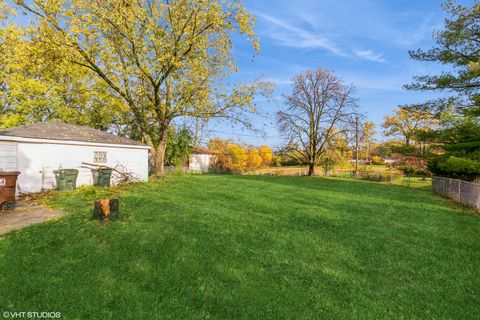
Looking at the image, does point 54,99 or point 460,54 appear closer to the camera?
point 460,54

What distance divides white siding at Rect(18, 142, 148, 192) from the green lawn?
20.2ft

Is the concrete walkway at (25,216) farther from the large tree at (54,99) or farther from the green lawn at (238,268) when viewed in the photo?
the large tree at (54,99)

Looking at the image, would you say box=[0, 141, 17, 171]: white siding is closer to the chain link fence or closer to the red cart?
the red cart

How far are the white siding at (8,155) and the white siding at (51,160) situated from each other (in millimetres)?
219

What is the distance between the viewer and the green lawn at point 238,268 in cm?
336

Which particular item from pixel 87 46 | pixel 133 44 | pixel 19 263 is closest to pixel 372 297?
pixel 19 263

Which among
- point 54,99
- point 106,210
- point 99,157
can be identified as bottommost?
point 106,210

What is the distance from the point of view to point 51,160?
12680 millimetres

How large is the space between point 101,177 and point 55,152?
90.0 inches

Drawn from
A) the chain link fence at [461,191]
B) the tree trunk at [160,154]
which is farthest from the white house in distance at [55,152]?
the chain link fence at [461,191]

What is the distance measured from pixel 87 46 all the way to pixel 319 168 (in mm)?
28925

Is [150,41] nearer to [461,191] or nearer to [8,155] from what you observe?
[8,155]

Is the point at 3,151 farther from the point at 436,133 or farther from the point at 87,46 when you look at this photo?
the point at 436,133

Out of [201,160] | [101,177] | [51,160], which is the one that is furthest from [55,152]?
[201,160]
